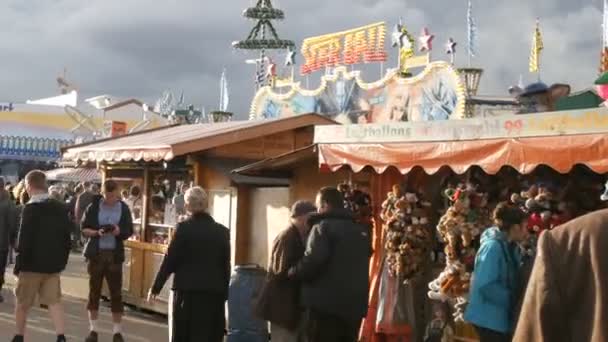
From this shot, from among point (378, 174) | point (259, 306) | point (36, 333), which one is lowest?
point (36, 333)

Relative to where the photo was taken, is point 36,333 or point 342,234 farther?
point 36,333

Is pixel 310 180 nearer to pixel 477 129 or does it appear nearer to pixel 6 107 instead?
pixel 477 129

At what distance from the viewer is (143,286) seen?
1241cm

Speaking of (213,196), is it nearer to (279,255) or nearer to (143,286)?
(143,286)

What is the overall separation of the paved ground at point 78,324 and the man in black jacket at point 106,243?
451mm

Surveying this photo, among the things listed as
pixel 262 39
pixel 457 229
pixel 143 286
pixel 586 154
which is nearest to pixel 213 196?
pixel 143 286

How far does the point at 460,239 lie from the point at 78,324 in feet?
19.0

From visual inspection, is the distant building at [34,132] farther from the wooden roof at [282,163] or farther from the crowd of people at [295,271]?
the crowd of people at [295,271]

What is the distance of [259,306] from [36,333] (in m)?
4.45

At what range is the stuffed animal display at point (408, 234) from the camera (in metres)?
8.20

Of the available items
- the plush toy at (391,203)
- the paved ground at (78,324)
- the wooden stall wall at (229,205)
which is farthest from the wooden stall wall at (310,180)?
the paved ground at (78,324)

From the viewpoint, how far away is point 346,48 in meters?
40.9

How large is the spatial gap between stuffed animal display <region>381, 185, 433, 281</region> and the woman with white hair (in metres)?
1.73

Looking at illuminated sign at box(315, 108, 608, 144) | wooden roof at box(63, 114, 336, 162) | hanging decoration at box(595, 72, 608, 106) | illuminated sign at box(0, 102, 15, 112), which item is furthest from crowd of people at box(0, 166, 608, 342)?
illuminated sign at box(0, 102, 15, 112)
